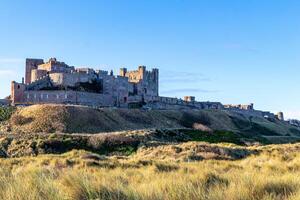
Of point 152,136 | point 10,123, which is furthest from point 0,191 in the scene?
point 10,123

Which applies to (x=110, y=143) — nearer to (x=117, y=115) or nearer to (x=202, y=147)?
(x=202, y=147)

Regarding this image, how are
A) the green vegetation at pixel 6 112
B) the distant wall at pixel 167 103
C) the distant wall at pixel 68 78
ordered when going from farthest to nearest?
the distant wall at pixel 167 103, the distant wall at pixel 68 78, the green vegetation at pixel 6 112

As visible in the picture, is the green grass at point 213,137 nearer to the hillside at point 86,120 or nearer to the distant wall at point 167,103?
the hillside at point 86,120

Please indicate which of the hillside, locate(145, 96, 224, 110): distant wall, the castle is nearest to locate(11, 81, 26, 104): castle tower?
Result: the castle

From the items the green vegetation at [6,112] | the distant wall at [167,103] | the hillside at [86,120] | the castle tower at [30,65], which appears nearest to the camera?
the hillside at [86,120]

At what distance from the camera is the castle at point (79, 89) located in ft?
227

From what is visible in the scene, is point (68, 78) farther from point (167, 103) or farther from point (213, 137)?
point (213, 137)

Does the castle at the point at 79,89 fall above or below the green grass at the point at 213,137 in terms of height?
above

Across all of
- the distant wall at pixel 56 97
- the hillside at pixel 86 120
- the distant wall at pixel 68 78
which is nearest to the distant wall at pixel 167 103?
the hillside at pixel 86 120

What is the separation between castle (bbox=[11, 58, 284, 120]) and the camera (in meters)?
69.2

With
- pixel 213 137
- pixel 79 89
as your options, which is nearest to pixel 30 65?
pixel 79 89

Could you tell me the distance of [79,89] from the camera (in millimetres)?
75438

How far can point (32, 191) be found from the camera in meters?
6.04

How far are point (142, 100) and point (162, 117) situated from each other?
511 inches
